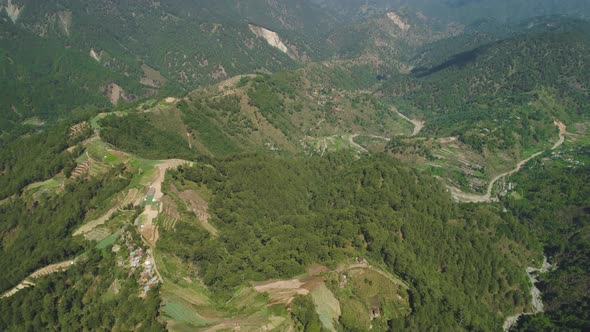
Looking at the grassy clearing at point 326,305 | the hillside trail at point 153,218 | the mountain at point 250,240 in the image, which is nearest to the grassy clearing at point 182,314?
the mountain at point 250,240

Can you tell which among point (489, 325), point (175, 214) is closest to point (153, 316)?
point (175, 214)

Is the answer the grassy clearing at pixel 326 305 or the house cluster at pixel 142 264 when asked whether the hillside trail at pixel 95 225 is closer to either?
the house cluster at pixel 142 264

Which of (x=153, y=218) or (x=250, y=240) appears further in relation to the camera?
(x=250, y=240)

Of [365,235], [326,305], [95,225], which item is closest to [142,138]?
[95,225]

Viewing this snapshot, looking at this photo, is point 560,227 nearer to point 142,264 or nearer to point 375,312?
point 375,312

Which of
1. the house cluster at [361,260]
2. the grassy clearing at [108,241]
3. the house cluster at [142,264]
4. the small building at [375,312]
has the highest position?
the house cluster at [142,264]

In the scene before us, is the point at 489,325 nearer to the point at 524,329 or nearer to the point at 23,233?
the point at 524,329

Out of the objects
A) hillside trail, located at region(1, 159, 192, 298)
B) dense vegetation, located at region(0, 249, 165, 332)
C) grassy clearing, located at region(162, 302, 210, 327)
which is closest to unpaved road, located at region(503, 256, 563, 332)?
grassy clearing, located at region(162, 302, 210, 327)
